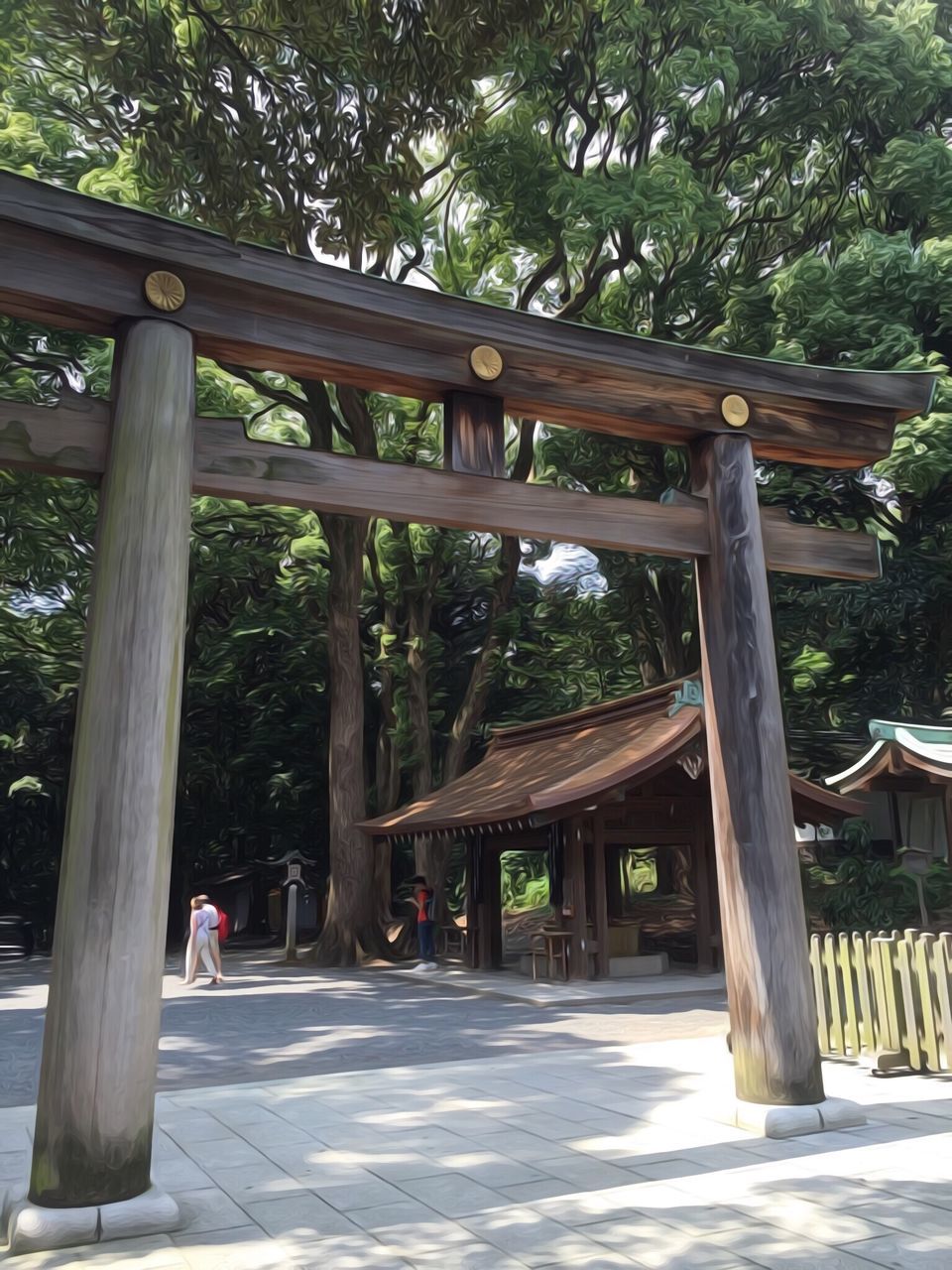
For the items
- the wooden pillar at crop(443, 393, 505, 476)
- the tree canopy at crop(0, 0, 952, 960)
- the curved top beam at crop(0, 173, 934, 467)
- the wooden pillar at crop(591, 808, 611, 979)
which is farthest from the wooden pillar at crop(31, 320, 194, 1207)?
the tree canopy at crop(0, 0, 952, 960)

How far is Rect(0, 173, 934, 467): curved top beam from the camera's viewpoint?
18.0 feet

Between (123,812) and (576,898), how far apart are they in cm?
1285

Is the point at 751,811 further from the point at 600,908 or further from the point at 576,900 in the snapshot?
the point at 600,908

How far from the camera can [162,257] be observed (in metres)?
5.67

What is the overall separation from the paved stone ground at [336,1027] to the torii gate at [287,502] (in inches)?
180

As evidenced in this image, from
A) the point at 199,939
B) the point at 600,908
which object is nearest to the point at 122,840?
the point at 600,908

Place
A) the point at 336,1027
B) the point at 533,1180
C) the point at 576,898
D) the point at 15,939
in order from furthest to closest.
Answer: the point at 15,939
the point at 576,898
the point at 336,1027
the point at 533,1180

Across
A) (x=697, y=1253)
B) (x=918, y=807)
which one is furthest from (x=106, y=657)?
(x=918, y=807)

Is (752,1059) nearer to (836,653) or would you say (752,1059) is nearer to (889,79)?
(836,653)

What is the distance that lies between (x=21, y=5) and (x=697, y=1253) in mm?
20294

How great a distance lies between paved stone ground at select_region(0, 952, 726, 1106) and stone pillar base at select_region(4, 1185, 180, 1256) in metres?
4.38

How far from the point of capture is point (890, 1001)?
8.77 metres

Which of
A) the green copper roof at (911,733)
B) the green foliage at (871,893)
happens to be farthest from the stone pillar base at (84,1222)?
the green foliage at (871,893)

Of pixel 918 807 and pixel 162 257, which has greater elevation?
pixel 162 257
